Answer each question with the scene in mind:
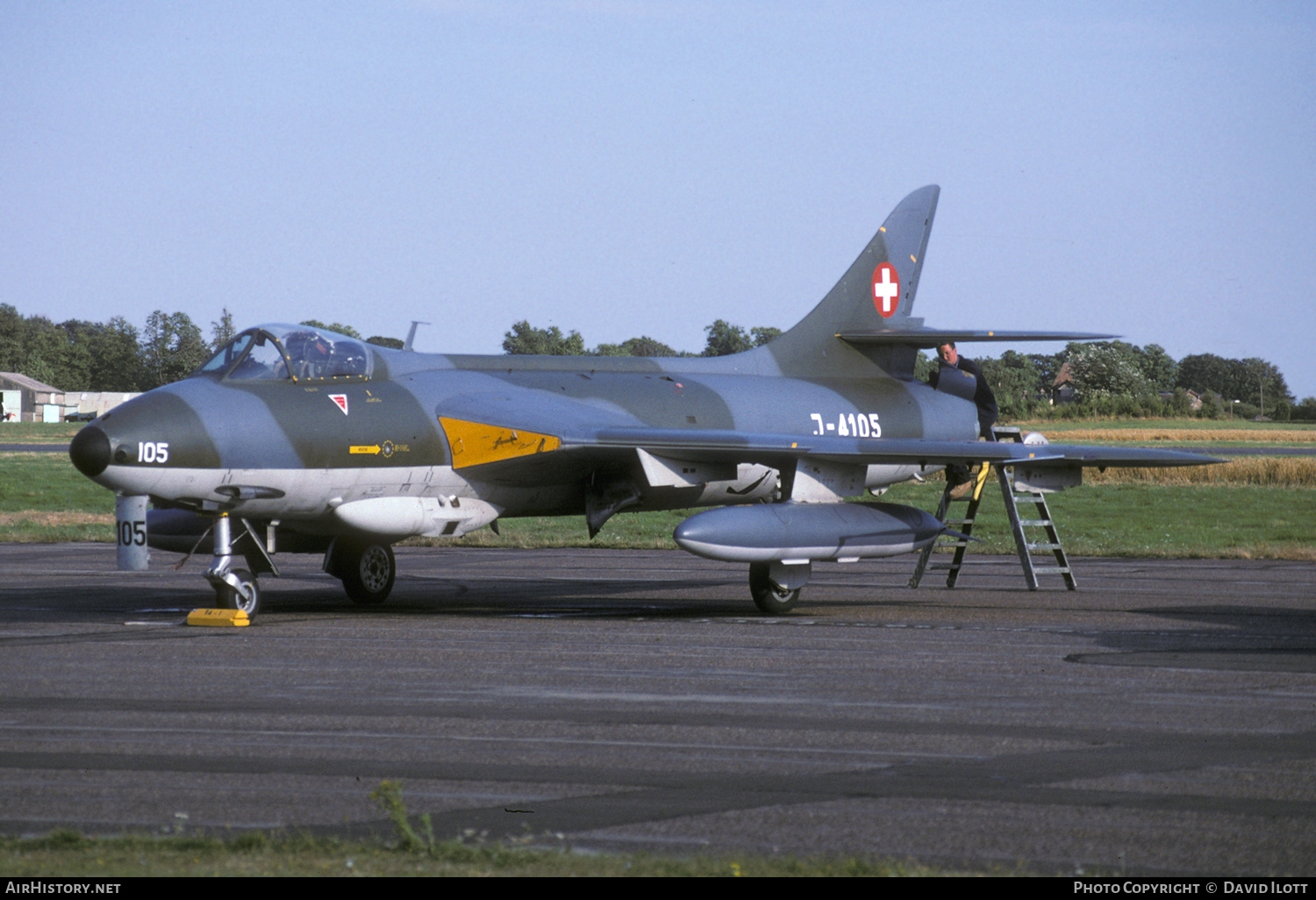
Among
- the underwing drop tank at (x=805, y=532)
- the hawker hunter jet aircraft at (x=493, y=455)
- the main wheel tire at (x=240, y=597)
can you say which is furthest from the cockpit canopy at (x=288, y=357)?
the underwing drop tank at (x=805, y=532)

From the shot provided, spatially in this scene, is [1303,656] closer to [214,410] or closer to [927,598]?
[927,598]

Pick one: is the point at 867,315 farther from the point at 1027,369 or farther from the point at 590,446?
the point at 1027,369

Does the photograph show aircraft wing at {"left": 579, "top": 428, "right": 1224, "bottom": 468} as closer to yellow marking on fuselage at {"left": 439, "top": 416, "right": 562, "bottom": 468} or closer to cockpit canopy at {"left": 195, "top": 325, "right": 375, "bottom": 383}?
yellow marking on fuselage at {"left": 439, "top": 416, "right": 562, "bottom": 468}

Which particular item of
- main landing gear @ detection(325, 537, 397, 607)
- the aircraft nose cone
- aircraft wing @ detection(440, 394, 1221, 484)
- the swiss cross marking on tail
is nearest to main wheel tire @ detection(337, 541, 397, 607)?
main landing gear @ detection(325, 537, 397, 607)

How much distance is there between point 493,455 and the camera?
50.5 ft

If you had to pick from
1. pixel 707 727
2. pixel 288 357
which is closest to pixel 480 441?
pixel 288 357

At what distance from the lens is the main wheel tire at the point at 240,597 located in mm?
14102

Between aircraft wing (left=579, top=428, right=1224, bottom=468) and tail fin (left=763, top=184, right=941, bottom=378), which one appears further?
tail fin (left=763, top=184, right=941, bottom=378)

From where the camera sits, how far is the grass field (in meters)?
26.5

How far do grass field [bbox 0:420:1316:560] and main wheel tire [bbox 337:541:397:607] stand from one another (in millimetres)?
9536

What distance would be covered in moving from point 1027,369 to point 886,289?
15811 cm

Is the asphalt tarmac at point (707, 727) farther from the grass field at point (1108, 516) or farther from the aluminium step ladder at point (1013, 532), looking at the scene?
the grass field at point (1108, 516)

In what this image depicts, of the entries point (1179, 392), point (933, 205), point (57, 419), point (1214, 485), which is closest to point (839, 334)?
point (933, 205)

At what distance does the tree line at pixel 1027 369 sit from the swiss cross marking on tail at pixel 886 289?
158ft
